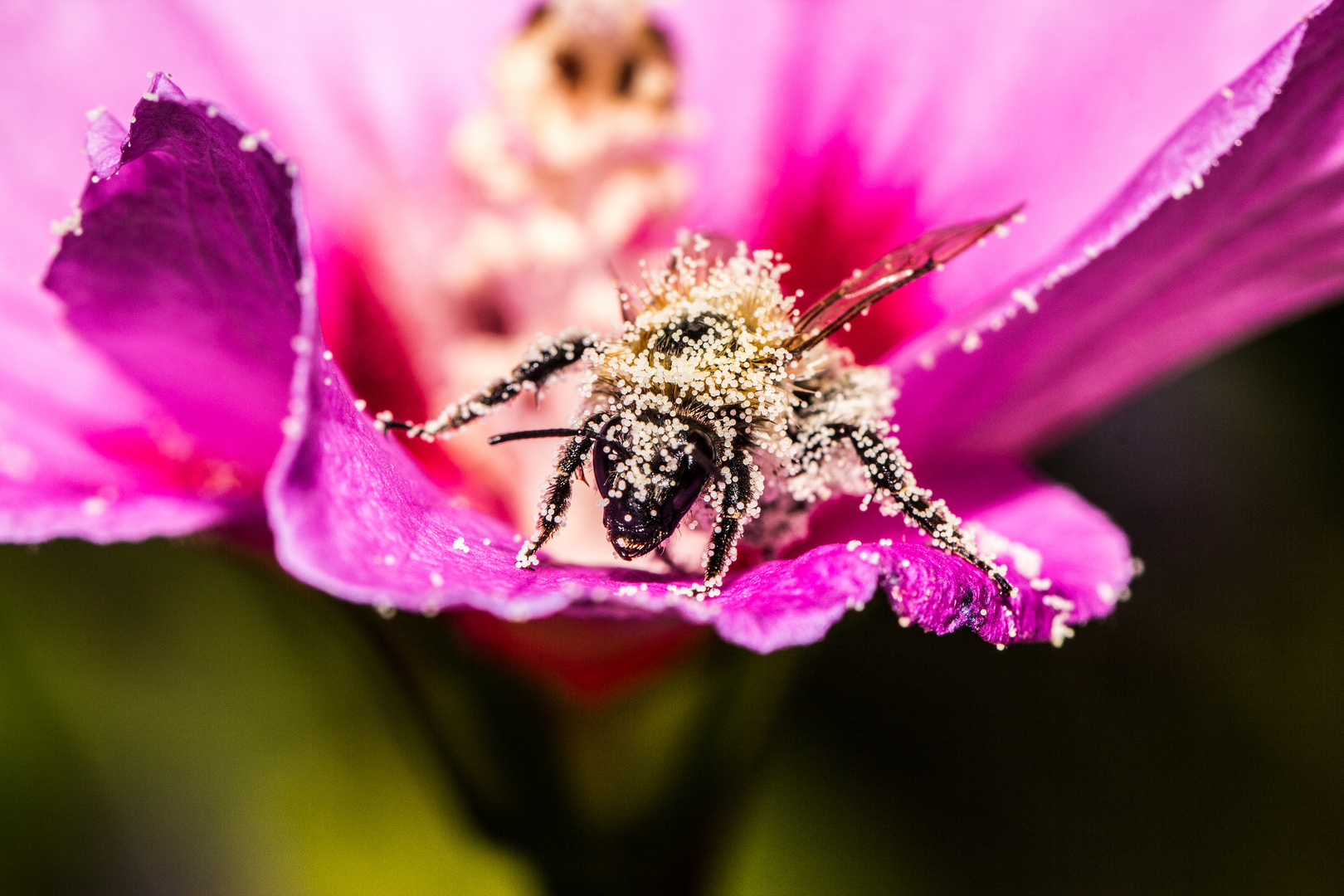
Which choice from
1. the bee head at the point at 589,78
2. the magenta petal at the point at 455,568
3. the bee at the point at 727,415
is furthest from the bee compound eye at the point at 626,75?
the magenta petal at the point at 455,568

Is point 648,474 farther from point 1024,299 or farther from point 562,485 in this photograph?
point 1024,299

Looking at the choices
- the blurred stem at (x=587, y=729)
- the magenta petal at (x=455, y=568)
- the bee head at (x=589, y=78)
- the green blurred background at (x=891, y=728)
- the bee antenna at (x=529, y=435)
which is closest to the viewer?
the magenta petal at (x=455, y=568)

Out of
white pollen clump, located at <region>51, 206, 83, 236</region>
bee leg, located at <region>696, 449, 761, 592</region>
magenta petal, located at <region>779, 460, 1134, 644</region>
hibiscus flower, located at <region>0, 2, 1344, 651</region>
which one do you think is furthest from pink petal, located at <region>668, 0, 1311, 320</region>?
white pollen clump, located at <region>51, 206, 83, 236</region>

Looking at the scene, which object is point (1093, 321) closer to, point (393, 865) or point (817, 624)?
point (817, 624)

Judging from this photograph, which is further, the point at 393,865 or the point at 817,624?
the point at 393,865

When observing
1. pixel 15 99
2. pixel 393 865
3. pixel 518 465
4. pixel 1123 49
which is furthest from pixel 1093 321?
pixel 393 865

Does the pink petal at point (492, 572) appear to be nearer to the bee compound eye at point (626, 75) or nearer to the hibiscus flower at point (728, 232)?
the hibiscus flower at point (728, 232)

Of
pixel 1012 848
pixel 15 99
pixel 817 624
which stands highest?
pixel 15 99

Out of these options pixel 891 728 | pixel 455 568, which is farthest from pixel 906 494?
pixel 891 728
